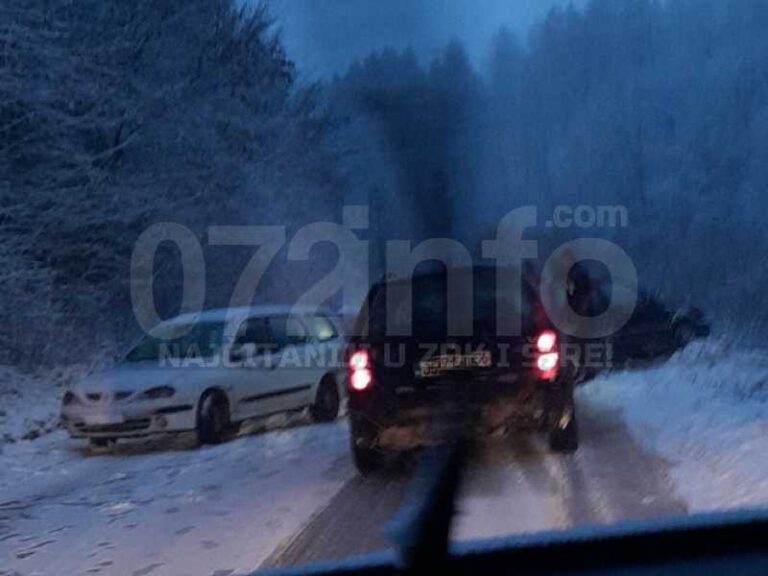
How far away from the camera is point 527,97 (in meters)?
54.2

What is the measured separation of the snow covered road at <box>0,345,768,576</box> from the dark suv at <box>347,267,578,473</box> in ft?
1.42

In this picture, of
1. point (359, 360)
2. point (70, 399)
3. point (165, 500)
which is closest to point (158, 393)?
point (70, 399)

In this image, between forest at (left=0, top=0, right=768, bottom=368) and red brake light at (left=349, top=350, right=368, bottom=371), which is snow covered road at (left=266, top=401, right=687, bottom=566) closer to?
red brake light at (left=349, top=350, right=368, bottom=371)

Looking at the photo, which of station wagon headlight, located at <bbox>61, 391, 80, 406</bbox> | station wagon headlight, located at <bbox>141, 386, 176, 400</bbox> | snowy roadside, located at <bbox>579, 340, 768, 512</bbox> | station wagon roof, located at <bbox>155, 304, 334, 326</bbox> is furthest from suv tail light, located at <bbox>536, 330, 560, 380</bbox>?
station wagon headlight, located at <bbox>61, 391, 80, 406</bbox>

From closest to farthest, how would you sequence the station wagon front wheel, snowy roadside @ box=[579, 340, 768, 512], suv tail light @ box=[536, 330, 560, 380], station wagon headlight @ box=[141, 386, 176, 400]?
snowy roadside @ box=[579, 340, 768, 512] → suv tail light @ box=[536, 330, 560, 380] → station wagon headlight @ box=[141, 386, 176, 400] → the station wagon front wheel

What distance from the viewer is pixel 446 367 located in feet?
33.9

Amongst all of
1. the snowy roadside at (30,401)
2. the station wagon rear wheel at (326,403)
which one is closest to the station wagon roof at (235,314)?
the station wagon rear wheel at (326,403)

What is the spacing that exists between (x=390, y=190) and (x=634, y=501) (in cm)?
3838

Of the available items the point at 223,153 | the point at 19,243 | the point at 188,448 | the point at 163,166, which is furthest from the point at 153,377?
the point at 223,153

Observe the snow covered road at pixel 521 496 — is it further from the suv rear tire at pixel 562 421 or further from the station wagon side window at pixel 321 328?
the station wagon side window at pixel 321 328

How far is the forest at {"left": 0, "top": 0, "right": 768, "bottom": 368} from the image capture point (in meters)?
19.2

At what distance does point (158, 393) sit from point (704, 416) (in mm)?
5478

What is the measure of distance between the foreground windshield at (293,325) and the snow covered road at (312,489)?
1.7 inches

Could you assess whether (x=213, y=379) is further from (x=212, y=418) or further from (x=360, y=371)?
(x=360, y=371)
